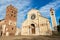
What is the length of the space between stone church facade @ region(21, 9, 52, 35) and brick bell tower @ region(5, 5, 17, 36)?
12.6 ft

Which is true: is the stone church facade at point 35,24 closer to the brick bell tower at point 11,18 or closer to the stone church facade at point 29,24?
the stone church facade at point 29,24

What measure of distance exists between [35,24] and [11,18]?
7.46 meters

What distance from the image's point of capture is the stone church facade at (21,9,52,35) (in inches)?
1100

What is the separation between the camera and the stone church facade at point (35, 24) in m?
27.9

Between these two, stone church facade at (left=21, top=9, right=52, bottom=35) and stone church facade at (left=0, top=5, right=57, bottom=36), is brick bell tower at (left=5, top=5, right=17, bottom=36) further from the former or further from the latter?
stone church facade at (left=21, top=9, right=52, bottom=35)

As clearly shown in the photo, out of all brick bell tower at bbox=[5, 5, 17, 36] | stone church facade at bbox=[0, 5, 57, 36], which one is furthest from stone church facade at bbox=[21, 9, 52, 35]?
brick bell tower at bbox=[5, 5, 17, 36]

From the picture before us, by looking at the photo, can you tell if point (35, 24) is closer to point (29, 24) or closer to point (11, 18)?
point (29, 24)

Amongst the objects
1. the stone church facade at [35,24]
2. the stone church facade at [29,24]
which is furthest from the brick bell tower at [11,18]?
the stone church facade at [35,24]

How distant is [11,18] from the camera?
108 feet

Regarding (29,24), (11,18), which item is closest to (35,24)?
(29,24)

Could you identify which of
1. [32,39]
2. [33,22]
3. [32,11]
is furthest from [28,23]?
[32,39]

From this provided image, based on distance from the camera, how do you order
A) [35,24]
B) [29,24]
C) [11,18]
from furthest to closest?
[11,18] < [29,24] < [35,24]

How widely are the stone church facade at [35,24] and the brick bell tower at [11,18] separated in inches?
151

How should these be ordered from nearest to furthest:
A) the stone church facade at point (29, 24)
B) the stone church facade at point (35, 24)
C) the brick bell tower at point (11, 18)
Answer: the stone church facade at point (35, 24) → the stone church facade at point (29, 24) → the brick bell tower at point (11, 18)
